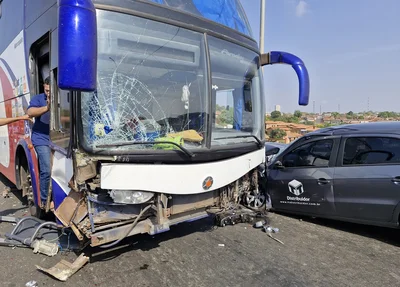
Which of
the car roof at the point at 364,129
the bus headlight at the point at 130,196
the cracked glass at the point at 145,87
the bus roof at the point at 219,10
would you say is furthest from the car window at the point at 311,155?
the bus headlight at the point at 130,196

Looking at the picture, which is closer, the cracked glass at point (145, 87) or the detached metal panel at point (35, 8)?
the cracked glass at point (145, 87)

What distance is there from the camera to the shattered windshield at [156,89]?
2.98 m

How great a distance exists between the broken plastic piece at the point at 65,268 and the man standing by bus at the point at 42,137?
1015 millimetres

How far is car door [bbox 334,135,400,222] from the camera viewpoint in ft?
14.4

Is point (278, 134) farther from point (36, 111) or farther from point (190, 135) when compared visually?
point (36, 111)

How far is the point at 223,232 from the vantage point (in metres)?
4.88

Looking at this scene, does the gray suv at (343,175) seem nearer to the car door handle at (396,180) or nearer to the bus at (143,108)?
the car door handle at (396,180)

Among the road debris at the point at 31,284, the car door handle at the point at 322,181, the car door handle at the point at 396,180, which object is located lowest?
the road debris at the point at 31,284

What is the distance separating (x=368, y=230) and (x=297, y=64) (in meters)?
2.96

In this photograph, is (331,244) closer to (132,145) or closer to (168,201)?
(168,201)

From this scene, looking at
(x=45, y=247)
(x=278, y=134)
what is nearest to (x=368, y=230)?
(x=45, y=247)

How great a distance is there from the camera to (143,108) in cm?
329

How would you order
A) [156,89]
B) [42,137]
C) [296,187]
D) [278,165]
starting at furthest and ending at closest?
[278,165] < [296,187] < [42,137] < [156,89]

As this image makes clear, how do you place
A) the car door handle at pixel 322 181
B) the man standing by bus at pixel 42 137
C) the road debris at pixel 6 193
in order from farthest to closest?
the road debris at pixel 6 193, the car door handle at pixel 322 181, the man standing by bus at pixel 42 137
